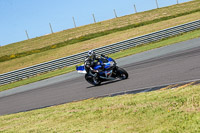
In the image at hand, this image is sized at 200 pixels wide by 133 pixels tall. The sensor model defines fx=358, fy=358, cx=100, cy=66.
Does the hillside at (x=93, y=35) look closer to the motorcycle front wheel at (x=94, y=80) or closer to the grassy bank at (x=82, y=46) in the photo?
the grassy bank at (x=82, y=46)

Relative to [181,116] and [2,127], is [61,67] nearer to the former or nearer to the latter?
[2,127]

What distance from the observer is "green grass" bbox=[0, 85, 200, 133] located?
5.72 metres

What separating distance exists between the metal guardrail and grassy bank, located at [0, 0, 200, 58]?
13288mm

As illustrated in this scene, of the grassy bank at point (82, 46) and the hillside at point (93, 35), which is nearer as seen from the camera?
the grassy bank at point (82, 46)

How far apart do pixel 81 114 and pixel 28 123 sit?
1.61 metres

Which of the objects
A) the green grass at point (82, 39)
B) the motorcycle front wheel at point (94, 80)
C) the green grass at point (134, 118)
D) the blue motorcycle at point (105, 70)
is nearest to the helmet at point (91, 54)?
the blue motorcycle at point (105, 70)

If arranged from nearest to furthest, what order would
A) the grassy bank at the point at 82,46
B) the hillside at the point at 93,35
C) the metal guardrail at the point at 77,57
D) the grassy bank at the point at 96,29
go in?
the metal guardrail at the point at 77,57, the grassy bank at the point at 82,46, the hillside at the point at 93,35, the grassy bank at the point at 96,29

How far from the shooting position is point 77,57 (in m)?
28.8

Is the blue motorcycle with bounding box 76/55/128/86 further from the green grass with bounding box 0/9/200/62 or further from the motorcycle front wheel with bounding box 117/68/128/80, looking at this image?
the green grass with bounding box 0/9/200/62

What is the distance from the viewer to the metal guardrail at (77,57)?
28797mm

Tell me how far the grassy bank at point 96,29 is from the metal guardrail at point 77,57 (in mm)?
13288

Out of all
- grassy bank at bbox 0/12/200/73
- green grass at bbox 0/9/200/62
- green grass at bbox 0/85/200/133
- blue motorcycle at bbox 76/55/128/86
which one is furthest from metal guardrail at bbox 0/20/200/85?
green grass at bbox 0/85/200/133

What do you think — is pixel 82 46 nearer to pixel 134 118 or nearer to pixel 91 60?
pixel 91 60

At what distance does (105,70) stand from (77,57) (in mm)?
14529
